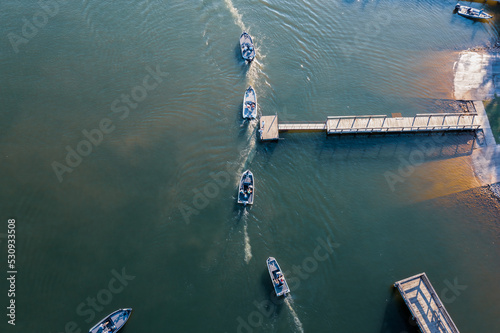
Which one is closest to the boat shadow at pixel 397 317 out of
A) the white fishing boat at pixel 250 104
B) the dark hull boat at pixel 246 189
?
the dark hull boat at pixel 246 189

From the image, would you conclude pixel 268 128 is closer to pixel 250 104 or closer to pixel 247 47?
pixel 250 104

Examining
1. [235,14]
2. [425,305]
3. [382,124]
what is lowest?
[425,305]

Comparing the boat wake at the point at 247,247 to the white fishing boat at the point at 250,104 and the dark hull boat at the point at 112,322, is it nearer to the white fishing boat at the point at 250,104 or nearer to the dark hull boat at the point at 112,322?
the dark hull boat at the point at 112,322

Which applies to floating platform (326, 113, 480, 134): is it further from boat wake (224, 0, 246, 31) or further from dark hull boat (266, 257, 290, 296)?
boat wake (224, 0, 246, 31)

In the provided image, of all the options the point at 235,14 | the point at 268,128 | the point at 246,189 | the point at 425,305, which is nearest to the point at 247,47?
the point at 235,14

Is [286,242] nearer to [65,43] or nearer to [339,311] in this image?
[339,311]

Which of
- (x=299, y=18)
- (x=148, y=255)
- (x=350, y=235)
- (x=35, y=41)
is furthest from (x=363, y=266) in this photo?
(x=35, y=41)

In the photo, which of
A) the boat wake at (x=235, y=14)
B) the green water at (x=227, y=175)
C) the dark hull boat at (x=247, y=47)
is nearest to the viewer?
the green water at (x=227, y=175)
